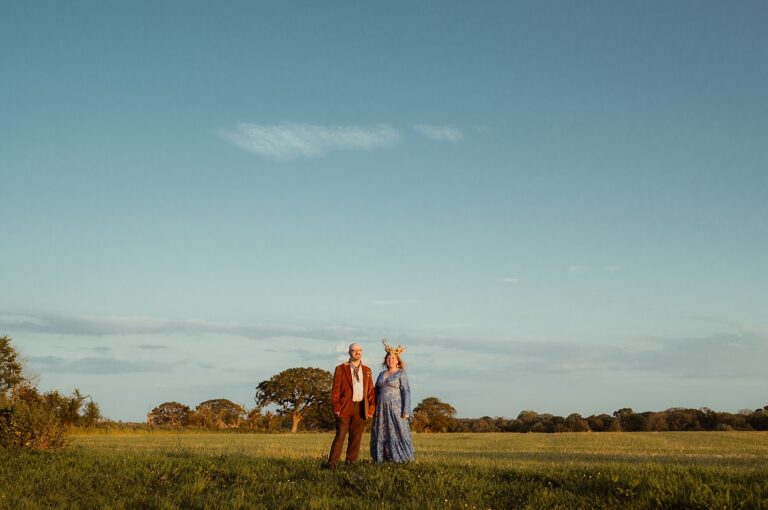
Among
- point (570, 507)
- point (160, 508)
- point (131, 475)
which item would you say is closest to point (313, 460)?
point (131, 475)

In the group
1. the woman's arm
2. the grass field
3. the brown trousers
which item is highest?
the woman's arm

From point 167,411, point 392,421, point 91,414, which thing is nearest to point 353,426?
point 392,421

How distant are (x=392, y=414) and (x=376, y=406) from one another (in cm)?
44

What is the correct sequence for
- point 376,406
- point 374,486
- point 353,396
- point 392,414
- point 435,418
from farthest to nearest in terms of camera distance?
point 435,418, point 376,406, point 392,414, point 353,396, point 374,486

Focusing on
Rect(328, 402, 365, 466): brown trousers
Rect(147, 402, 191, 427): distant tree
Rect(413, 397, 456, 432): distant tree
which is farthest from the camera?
Rect(147, 402, 191, 427): distant tree

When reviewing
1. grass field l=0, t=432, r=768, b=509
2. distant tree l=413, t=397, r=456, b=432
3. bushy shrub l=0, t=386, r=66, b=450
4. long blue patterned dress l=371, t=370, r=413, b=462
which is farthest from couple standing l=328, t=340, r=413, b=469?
distant tree l=413, t=397, r=456, b=432

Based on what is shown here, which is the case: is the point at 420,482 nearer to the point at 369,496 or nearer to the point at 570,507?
the point at 369,496

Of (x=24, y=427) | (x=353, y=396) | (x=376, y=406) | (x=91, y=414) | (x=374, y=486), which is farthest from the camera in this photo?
(x=91, y=414)

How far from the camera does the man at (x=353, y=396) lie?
14047 millimetres

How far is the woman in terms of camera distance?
14117 mm

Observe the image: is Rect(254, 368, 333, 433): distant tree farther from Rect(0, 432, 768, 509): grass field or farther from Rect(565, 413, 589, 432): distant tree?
Rect(0, 432, 768, 509): grass field

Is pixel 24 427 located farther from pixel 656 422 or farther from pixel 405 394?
pixel 656 422

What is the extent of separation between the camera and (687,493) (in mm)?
9031

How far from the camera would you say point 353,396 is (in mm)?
14078
